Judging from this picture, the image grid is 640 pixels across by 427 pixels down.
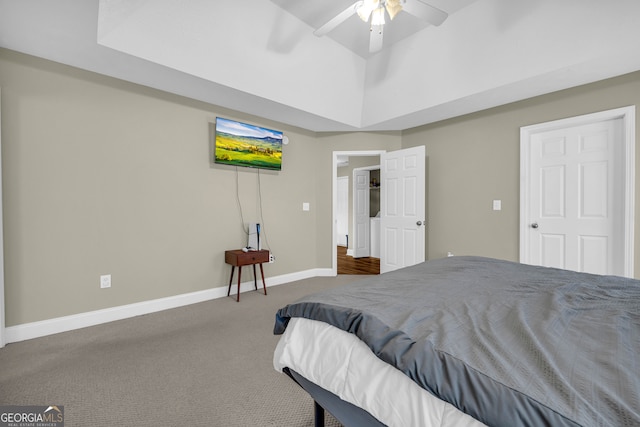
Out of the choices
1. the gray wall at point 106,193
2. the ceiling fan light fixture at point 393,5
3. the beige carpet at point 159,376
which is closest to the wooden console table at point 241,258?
the gray wall at point 106,193

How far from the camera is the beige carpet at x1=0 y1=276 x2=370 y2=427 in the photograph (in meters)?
1.53

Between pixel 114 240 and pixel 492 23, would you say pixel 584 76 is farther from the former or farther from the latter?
pixel 114 240

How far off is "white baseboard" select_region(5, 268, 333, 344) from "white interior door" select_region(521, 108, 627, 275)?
11.6 feet

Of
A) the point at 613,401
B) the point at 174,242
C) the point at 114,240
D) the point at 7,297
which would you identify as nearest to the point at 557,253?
the point at 613,401

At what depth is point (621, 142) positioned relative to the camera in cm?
278

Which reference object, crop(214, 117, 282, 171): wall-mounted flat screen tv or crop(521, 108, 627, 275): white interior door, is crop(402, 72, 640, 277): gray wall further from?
crop(214, 117, 282, 171): wall-mounted flat screen tv

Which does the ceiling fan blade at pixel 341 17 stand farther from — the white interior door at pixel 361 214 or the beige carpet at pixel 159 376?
the white interior door at pixel 361 214

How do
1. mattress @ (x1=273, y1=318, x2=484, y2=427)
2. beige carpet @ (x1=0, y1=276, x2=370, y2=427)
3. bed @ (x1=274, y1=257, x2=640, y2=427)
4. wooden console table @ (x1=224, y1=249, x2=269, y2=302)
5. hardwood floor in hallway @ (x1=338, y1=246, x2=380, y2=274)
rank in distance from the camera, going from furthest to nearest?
1. hardwood floor in hallway @ (x1=338, y1=246, x2=380, y2=274)
2. wooden console table @ (x1=224, y1=249, x2=269, y2=302)
3. beige carpet @ (x1=0, y1=276, x2=370, y2=427)
4. mattress @ (x1=273, y1=318, x2=484, y2=427)
5. bed @ (x1=274, y1=257, x2=640, y2=427)

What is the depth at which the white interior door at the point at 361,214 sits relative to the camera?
6.58 m

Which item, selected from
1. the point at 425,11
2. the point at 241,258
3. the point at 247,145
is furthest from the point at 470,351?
the point at 247,145

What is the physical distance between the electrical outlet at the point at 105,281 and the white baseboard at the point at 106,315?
22cm

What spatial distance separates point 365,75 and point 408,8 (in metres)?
1.84

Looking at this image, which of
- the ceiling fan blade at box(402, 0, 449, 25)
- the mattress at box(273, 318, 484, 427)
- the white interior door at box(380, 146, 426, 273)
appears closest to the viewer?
the mattress at box(273, 318, 484, 427)

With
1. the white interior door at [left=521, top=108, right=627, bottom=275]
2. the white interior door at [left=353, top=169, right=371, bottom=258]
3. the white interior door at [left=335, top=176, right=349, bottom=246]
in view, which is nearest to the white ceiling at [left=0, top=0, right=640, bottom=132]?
the white interior door at [left=521, top=108, right=627, bottom=275]
